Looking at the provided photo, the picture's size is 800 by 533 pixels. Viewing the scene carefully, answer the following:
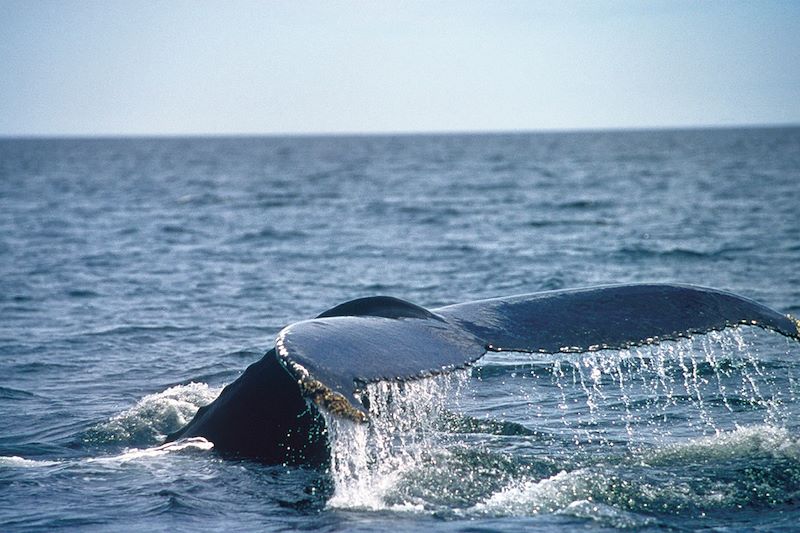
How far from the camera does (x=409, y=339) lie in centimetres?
461

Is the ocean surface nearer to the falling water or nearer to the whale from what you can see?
the falling water

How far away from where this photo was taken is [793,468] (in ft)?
19.8

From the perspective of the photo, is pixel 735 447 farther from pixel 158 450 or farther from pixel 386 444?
pixel 158 450

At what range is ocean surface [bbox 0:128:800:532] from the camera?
18.3 feet

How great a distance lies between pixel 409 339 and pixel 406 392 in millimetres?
2004

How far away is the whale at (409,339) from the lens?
164 inches

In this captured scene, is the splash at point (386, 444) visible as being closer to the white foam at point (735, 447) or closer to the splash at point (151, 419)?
the white foam at point (735, 447)

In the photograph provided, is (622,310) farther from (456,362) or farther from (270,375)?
(270,375)

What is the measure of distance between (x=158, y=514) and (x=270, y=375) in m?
0.96

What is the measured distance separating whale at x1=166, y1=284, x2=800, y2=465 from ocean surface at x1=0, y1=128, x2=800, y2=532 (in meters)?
0.20

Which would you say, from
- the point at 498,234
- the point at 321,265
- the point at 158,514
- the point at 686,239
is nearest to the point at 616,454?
the point at 158,514

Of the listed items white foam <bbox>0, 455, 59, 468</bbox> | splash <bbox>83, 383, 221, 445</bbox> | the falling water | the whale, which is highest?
the whale

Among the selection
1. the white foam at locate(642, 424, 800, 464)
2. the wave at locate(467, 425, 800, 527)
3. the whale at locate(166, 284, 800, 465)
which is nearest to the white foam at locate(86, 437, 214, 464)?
the whale at locate(166, 284, 800, 465)

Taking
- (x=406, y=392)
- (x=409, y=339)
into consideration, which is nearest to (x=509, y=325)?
(x=409, y=339)
